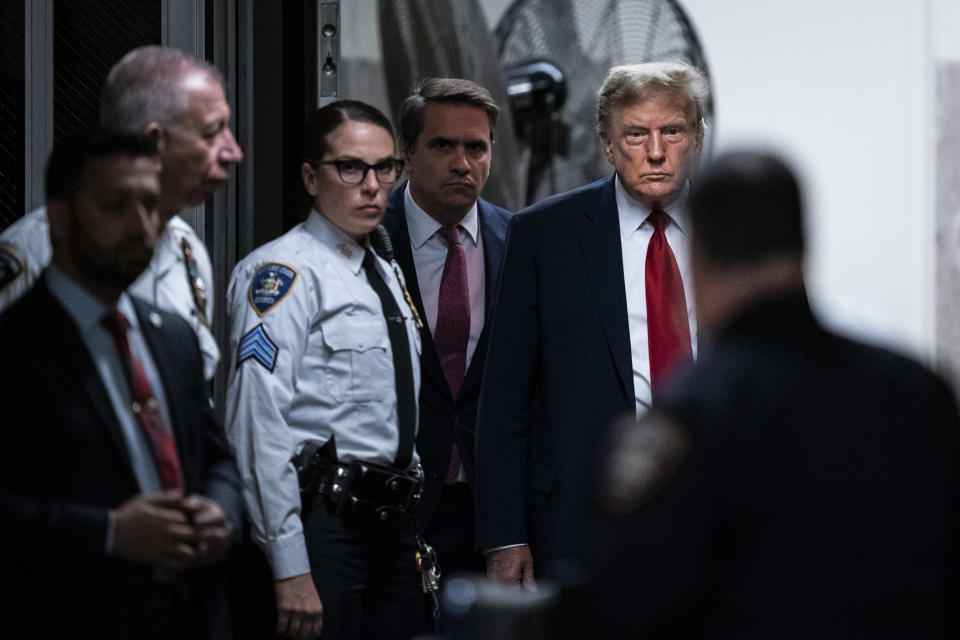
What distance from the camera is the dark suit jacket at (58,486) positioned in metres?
1.66

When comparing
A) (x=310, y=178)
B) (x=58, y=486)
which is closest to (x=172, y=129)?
(x=58, y=486)

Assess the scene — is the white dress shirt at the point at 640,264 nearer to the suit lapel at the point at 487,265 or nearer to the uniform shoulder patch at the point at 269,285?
the suit lapel at the point at 487,265

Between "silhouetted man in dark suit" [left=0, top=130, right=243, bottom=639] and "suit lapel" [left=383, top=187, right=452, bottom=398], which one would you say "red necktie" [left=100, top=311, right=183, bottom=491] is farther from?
"suit lapel" [left=383, top=187, right=452, bottom=398]

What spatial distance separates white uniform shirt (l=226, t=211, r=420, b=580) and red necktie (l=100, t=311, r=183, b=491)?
726 mm

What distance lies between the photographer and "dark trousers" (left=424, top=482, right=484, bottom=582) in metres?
3.15

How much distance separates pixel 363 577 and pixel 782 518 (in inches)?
52.4

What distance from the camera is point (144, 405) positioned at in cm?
179

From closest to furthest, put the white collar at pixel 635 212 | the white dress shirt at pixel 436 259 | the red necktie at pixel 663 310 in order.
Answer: the red necktie at pixel 663 310, the white collar at pixel 635 212, the white dress shirt at pixel 436 259

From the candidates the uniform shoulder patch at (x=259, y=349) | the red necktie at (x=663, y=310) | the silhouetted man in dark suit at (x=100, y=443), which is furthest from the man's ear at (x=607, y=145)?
the silhouetted man in dark suit at (x=100, y=443)

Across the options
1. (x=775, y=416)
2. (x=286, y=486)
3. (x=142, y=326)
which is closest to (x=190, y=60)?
(x=142, y=326)

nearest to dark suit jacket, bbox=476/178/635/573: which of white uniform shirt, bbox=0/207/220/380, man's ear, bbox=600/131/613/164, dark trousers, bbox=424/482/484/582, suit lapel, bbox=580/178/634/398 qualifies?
suit lapel, bbox=580/178/634/398

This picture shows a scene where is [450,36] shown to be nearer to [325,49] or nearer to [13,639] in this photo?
[325,49]

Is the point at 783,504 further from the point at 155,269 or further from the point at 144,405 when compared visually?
the point at 155,269

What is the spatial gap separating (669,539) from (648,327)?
1402mm
